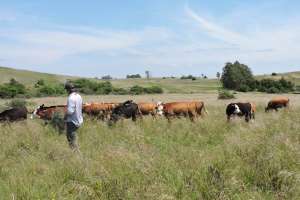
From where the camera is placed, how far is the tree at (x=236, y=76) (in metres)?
88.3

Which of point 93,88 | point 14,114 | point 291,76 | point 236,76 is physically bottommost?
point 93,88

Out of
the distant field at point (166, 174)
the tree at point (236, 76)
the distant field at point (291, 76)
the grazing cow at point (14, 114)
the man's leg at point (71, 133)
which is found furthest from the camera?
the distant field at point (291, 76)

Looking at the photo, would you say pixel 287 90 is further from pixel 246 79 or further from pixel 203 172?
pixel 203 172

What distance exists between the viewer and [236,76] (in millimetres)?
89438

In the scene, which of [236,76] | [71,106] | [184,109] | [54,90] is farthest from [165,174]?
[236,76]

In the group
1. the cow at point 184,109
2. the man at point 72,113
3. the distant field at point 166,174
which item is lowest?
the cow at point 184,109

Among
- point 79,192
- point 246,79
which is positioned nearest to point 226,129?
point 79,192

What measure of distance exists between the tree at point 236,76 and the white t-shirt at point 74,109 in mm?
75850

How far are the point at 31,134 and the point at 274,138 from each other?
608cm

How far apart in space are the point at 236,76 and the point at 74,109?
7916 cm

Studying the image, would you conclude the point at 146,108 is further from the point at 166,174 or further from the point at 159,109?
the point at 166,174

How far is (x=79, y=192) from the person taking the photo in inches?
271

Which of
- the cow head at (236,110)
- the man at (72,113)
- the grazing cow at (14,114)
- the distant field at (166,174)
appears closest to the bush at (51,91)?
the grazing cow at (14,114)

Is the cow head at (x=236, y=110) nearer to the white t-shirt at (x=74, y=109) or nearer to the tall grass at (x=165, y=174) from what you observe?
the white t-shirt at (x=74, y=109)
